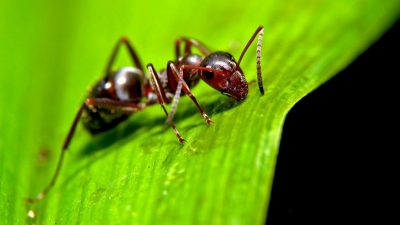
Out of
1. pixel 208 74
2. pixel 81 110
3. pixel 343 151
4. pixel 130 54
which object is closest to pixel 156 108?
pixel 130 54

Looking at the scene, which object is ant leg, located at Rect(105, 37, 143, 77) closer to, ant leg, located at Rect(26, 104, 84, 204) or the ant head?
ant leg, located at Rect(26, 104, 84, 204)

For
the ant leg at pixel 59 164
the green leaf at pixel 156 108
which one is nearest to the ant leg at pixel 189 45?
the green leaf at pixel 156 108

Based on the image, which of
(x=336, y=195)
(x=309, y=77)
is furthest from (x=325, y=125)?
(x=309, y=77)

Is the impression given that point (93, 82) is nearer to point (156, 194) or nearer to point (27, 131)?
point (27, 131)

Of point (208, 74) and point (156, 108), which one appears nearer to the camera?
point (208, 74)

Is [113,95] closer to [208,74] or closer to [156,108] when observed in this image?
[156,108]

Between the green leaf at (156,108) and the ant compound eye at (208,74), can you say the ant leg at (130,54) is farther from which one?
the ant compound eye at (208,74)
